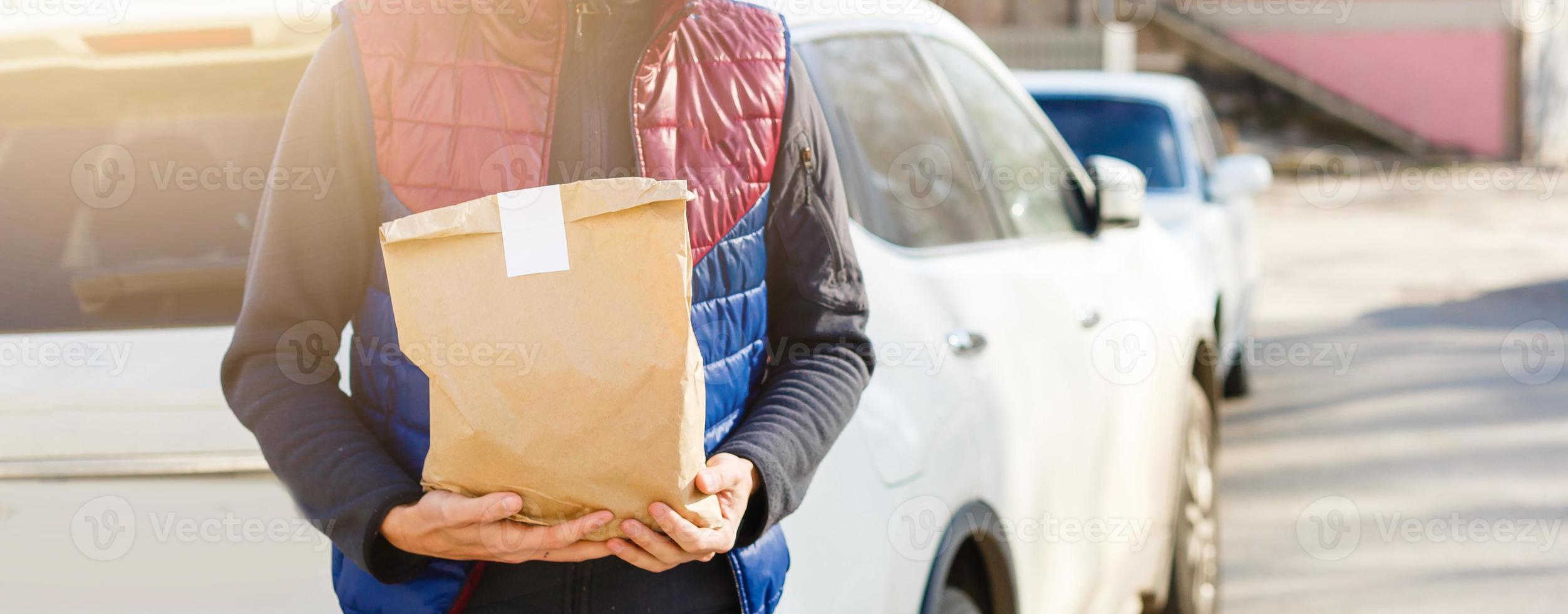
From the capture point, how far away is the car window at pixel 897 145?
2.73 m

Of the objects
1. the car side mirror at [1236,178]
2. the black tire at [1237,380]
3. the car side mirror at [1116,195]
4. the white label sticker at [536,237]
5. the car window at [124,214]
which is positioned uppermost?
the white label sticker at [536,237]

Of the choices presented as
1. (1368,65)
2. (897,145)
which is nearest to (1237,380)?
(897,145)

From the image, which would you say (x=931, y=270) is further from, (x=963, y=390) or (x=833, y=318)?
(x=833, y=318)

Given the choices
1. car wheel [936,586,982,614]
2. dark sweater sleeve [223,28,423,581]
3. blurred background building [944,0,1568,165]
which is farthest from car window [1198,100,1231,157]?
blurred background building [944,0,1568,165]

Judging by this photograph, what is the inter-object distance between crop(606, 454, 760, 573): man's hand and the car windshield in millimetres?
5474

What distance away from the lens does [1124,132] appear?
275 inches

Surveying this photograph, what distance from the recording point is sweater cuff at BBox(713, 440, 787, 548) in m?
1.71

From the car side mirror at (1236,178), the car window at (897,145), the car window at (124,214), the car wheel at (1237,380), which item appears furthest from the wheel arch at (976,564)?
the car wheel at (1237,380)

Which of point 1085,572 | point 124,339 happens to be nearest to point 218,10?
point 124,339

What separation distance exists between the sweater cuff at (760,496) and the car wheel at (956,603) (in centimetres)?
79

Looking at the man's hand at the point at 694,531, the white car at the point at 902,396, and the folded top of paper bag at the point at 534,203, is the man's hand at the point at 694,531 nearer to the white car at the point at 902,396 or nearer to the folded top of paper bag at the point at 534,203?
the folded top of paper bag at the point at 534,203

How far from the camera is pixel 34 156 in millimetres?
2355

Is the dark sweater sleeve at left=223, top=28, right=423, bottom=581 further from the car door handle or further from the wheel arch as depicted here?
the car door handle

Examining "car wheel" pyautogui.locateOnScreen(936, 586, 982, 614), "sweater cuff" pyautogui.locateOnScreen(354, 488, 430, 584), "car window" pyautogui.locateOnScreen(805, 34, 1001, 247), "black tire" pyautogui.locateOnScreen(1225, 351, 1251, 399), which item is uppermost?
"sweater cuff" pyautogui.locateOnScreen(354, 488, 430, 584)
